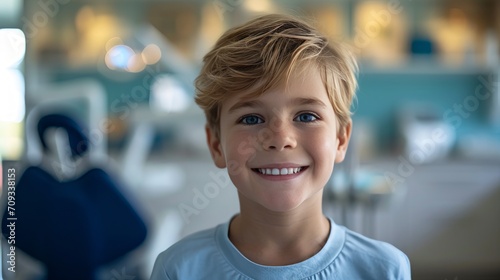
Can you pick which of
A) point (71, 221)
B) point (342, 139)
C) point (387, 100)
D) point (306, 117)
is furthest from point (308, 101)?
point (387, 100)

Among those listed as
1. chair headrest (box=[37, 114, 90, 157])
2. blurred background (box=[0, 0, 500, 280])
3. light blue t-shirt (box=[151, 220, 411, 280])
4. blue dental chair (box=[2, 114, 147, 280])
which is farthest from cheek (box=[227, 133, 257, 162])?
blurred background (box=[0, 0, 500, 280])

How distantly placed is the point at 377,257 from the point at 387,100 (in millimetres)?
3226

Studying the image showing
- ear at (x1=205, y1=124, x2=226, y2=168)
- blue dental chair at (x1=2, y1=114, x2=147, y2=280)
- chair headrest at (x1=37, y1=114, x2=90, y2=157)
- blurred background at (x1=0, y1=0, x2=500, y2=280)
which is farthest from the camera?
blurred background at (x1=0, y1=0, x2=500, y2=280)

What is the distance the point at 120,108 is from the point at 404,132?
1939 mm

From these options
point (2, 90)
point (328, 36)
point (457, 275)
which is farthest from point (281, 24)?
point (457, 275)

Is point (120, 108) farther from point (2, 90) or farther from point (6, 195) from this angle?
point (6, 195)

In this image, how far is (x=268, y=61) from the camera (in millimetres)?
708

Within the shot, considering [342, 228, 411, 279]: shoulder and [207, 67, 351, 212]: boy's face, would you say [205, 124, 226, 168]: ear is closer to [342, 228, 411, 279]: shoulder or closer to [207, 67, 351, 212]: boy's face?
[207, 67, 351, 212]: boy's face

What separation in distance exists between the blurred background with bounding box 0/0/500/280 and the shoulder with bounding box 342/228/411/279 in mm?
2118

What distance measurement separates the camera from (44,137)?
1.23m

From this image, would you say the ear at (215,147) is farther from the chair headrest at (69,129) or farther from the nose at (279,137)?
the chair headrest at (69,129)

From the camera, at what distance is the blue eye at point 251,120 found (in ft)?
2.38

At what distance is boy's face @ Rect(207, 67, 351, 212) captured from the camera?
70 centimetres

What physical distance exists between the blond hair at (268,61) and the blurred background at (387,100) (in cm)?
213
